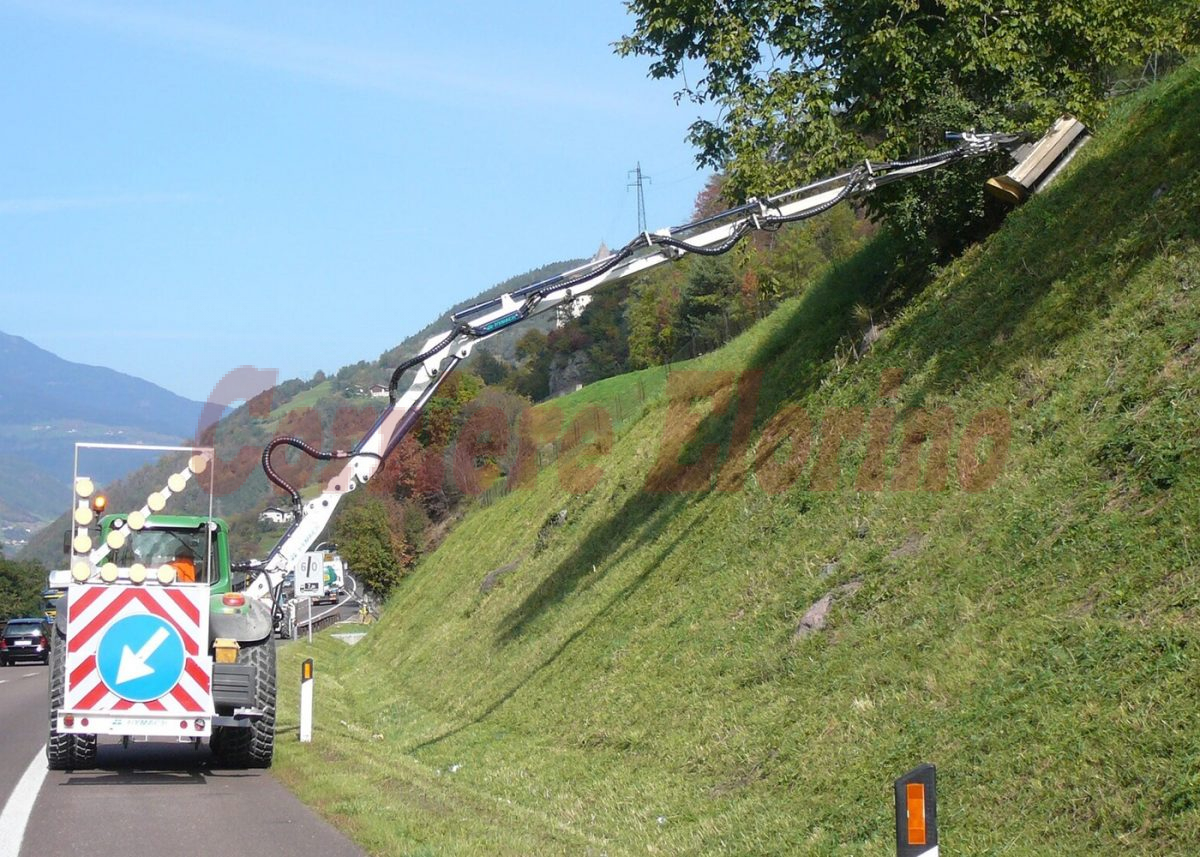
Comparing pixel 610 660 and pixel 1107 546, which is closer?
pixel 1107 546

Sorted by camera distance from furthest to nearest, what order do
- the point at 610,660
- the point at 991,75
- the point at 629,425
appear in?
the point at 629,425
the point at 991,75
the point at 610,660

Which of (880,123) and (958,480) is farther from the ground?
(880,123)

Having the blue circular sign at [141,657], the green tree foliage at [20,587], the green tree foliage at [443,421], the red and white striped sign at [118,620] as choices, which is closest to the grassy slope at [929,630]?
the red and white striped sign at [118,620]

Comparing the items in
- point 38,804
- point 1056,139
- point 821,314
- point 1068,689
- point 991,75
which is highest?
point 991,75

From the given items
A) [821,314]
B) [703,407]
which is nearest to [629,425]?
[703,407]

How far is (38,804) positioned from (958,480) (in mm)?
8397

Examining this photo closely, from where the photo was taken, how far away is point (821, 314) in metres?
21.2

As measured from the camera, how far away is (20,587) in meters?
103

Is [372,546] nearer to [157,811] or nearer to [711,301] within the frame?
[711,301]

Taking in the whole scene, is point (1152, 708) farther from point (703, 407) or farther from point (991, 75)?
point (703, 407)

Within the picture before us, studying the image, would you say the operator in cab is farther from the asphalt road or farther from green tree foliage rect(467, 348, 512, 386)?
green tree foliage rect(467, 348, 512, 386)

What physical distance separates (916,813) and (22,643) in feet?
137

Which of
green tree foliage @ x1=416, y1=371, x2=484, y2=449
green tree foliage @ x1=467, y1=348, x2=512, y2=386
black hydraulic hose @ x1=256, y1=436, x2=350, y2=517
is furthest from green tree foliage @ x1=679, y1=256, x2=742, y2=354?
black hydraulic hose @ x1=256, y1=436, x2=350, y2=517

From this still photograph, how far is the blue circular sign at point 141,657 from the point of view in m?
12.2
